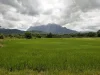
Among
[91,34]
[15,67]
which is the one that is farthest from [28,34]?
[15,67]

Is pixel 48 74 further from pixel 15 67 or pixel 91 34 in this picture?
pixel 91 34

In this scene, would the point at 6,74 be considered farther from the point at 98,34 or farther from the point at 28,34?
the point at 98,34

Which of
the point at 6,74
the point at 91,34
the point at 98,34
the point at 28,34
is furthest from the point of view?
the point at 91,34

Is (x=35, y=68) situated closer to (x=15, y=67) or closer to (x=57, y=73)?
(x=15, y=67)

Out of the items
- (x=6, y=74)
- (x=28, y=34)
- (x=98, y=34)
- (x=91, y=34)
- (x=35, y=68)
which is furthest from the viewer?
(x=91, y=34)

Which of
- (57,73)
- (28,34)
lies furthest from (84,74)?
(28,34)

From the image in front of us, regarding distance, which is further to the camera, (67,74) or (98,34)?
(98,34)

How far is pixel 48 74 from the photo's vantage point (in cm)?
1201

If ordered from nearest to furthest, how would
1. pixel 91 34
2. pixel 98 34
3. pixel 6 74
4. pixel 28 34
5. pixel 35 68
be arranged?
pixel 6 74, pixel 35 68, pixel 28 34, pixel 98 34, pixel 91 34

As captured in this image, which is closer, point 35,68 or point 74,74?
point 74,74

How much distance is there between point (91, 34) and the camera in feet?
548

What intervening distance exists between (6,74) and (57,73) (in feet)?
11.6

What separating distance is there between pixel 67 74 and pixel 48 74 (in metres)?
1.31

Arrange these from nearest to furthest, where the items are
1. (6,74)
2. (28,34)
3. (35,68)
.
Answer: (6,74) → (35,68) → (28,34)
